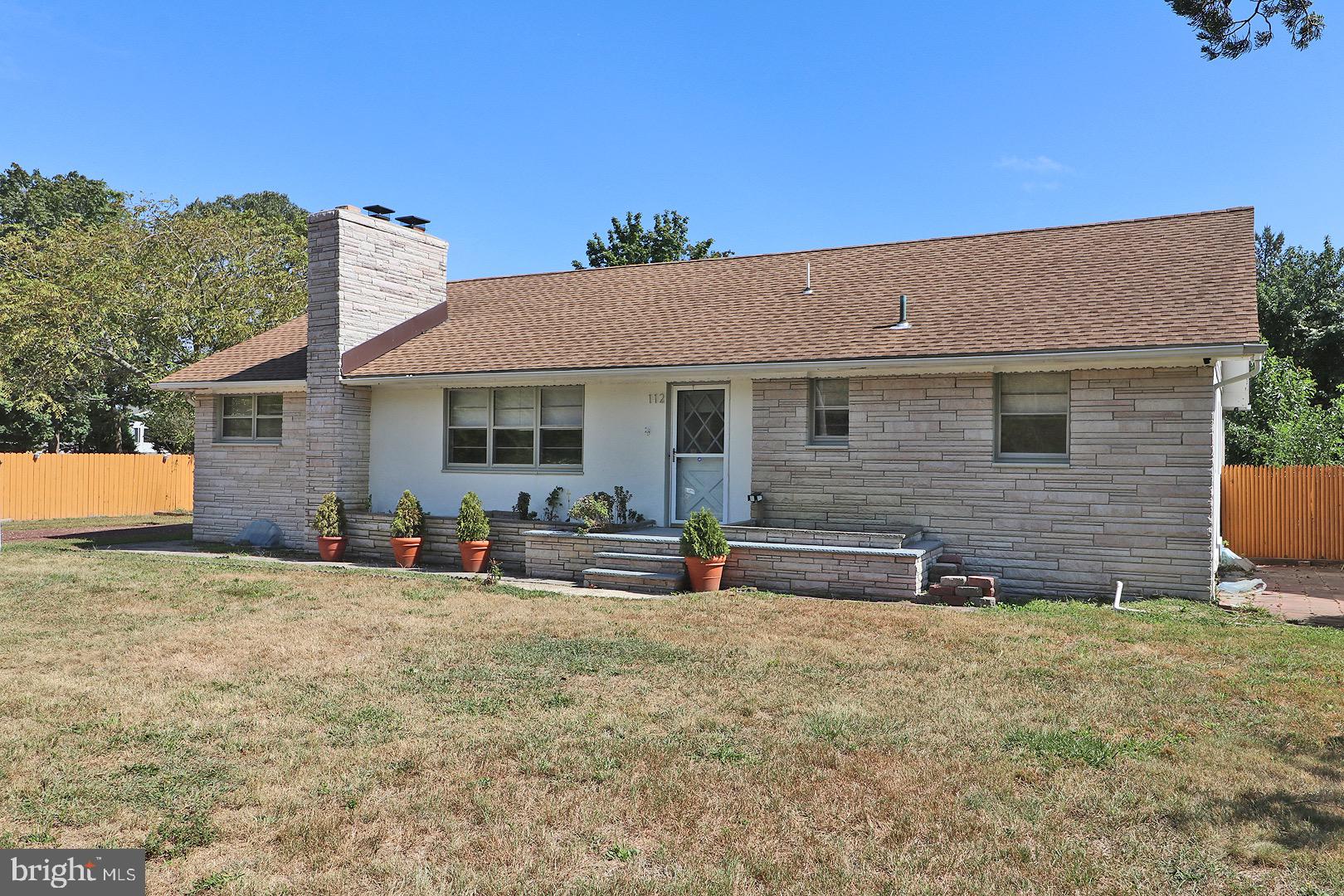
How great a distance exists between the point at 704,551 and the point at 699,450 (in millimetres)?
2536

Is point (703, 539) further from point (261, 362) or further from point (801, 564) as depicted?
point (261, 362)

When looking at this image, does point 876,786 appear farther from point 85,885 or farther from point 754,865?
point 85,885

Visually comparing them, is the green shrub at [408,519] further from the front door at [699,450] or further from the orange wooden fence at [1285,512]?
the orange wooden fence at [1285,512]

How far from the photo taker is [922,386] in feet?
37.0

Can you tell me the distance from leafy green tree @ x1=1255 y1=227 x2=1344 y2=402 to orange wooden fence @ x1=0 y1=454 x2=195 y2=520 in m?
32.2

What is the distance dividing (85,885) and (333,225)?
1260cm

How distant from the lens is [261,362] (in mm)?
16438

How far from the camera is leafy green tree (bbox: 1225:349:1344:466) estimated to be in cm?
1834

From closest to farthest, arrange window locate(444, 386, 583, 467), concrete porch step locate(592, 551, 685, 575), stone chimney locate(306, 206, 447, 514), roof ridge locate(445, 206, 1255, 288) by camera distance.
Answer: concrete porch step locate(592, 551, 685, 575) → roof ridge locate(445, 206, 1255, 288) → window locate(444, 386, 583, 467) → stone chimney locate(306, 206, 447, 514)

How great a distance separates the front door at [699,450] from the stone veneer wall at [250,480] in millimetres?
6744

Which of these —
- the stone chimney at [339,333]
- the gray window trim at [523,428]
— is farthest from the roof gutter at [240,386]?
the gray window trim at [523,428]

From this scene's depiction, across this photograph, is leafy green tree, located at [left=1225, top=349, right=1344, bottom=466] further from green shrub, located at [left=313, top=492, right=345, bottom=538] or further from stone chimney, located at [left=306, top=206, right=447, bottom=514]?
green shrub, located at [left=313, top=492, right=345, bottom=538]

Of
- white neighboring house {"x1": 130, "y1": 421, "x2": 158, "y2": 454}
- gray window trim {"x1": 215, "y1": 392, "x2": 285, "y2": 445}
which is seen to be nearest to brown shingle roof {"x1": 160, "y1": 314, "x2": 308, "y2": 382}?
gray window trim {"x1": 215, "y1": 392, "x2": 285, "y2": 445}

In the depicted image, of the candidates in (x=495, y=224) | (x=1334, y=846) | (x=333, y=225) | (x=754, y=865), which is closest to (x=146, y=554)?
(x=333, y=225)
